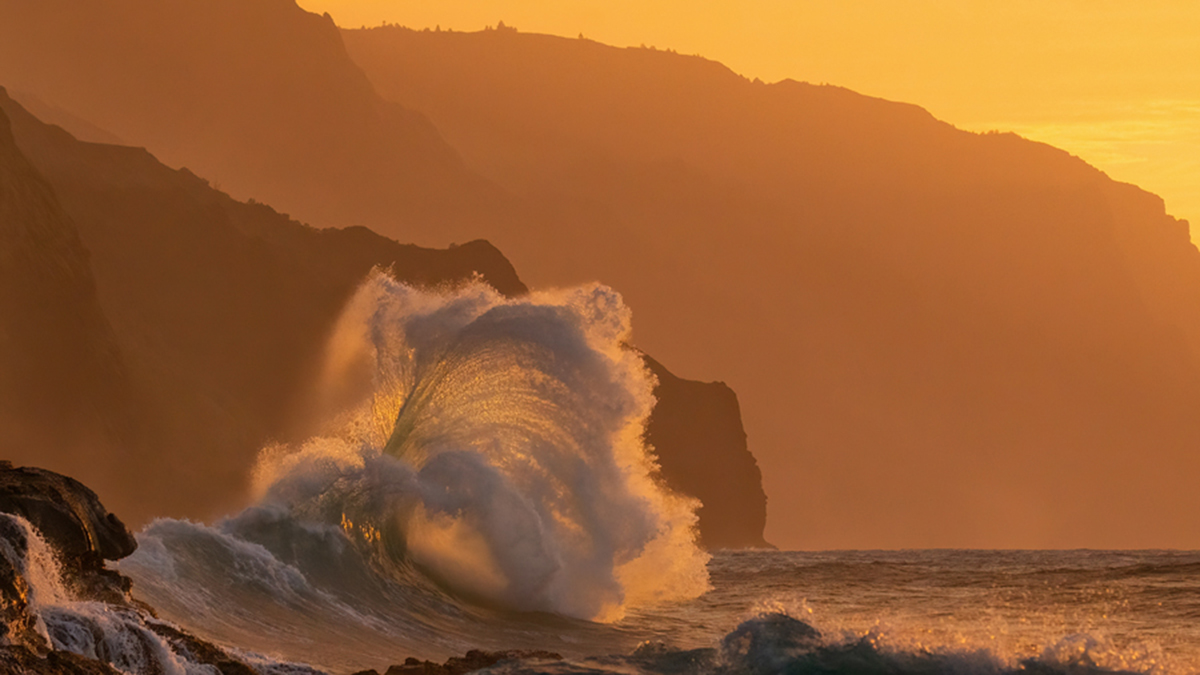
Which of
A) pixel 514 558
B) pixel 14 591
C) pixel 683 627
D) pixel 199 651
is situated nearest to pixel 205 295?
pixel 514 558

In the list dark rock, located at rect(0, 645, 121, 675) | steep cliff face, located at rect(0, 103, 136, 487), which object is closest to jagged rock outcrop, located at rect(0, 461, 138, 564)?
dark rock, located at rect(0, 645, 121, 675)

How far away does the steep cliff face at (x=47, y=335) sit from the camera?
4325 centimetres

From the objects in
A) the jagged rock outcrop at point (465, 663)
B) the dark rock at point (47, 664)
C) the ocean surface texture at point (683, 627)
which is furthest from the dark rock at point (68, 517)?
the jagged rock outcrop at point (465, 663)

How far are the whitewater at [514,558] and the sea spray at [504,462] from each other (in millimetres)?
46

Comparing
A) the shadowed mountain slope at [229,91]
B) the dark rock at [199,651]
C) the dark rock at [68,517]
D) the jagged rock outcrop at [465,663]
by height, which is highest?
the shadowed mountain slope at [229,91]

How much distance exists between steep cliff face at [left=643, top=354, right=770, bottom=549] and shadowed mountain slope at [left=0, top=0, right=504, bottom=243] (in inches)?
2629

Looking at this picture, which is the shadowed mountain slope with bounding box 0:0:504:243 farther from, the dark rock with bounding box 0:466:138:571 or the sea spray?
the dark rock with bounding box 0:466:138:571

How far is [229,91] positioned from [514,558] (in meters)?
124

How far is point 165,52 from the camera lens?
431 ft

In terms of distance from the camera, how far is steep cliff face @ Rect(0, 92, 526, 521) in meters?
51.2

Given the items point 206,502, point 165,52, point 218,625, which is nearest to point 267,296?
point 206,502

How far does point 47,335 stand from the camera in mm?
44969

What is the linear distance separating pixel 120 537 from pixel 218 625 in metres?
4.04

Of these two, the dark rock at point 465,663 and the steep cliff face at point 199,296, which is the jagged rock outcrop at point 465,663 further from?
the steep cliff face at point 199,296
